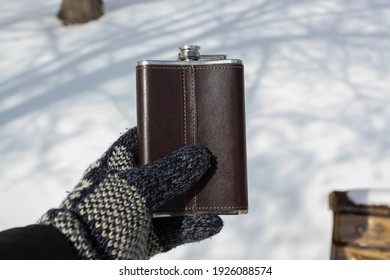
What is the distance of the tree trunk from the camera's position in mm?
4707

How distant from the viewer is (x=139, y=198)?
1623mm

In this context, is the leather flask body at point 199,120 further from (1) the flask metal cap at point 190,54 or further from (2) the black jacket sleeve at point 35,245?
(2) the black jacket sleeve at point 35,245

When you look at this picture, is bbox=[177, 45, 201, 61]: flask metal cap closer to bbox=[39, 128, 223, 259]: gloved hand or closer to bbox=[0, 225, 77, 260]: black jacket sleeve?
bbox=[39, 128, 223, 259]: gloved hand

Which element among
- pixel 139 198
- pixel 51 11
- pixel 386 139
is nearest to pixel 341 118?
pixel 386 139

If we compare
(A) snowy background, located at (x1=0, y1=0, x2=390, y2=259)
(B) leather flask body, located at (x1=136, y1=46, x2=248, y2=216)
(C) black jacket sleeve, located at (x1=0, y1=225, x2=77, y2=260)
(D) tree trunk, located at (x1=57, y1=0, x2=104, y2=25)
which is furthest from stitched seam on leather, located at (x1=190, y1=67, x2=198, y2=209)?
(D) tree trunk, located at (x1=57, y1=0, x2=104, y2=25)

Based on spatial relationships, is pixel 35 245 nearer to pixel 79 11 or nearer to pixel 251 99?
pixel 251 99

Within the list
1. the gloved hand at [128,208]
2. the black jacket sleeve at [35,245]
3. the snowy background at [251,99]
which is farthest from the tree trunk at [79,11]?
the black jacket sleeve at [35,245]

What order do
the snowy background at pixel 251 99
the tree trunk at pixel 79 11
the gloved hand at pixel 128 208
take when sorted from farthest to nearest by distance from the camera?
the tree trunk at pixel 79 11 < the snowy background at pixel 251 99 < the gloved hand at pixel 128 208

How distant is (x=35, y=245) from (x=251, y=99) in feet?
8.54

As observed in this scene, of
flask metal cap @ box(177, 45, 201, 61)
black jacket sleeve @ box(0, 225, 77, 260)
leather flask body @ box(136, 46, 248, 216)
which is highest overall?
flask metal cap @ box(177, 45, 201, 61)

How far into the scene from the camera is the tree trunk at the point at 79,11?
4.71 meters

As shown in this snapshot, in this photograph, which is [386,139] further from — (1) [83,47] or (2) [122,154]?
(1) [83,47]

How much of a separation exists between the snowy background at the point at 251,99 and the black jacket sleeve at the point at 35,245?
1.50m

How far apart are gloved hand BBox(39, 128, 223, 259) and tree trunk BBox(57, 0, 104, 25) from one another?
306 cm
